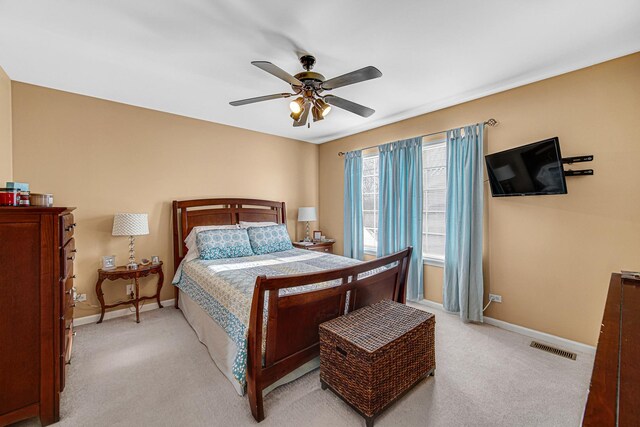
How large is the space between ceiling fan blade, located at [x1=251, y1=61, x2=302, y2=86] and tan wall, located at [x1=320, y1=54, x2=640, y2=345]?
7.96ft

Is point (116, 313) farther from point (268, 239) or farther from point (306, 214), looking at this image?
point (306, 214)

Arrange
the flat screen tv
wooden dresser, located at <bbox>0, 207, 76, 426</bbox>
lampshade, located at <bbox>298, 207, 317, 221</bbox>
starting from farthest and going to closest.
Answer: lampshade, located at <bbox>298, 207, 317, 221</bbox>, the flat screen tv, wooden dresser, located at <bbox>0, 207, 76, 426</bbox>

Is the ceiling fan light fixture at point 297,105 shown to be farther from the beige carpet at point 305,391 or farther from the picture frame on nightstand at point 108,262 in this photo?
the picture frame on nightstand at point 108,262

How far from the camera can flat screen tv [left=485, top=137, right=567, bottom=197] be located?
257 centimetres

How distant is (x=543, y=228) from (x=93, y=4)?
435 centimetres

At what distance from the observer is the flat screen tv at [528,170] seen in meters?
2.57

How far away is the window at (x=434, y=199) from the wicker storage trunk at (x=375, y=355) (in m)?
1.83

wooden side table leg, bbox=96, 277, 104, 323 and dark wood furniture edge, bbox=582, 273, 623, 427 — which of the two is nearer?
dark wood furniture edge, bbox=582, 273, 623, 427

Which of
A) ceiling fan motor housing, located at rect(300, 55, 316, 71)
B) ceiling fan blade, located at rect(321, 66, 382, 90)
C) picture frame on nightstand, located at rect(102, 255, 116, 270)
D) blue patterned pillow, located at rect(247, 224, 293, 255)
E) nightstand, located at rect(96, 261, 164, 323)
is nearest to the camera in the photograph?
ceiling fan blade, located at rect(321, 66, 382, 90)

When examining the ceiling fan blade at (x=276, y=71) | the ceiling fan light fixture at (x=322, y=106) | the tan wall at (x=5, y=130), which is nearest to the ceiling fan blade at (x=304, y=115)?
the ceiling fan light fixture at (x=322, y=106)

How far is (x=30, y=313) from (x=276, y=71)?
233cm

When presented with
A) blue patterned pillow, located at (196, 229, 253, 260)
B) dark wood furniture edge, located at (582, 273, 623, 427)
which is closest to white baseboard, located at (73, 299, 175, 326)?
blue patterned pillow, located at (196, 229, 253, 260)

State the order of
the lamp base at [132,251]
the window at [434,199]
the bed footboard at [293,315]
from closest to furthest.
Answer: the bed footboard at [293,315] → the lamp base at [132,251] → the window at [434,199]

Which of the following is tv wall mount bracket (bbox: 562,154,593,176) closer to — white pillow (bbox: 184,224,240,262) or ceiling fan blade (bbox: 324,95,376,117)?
ceiling fan blade (bbox: 324,95,376,117)
